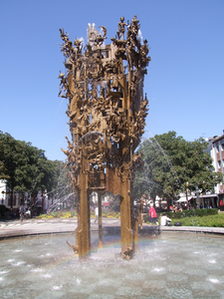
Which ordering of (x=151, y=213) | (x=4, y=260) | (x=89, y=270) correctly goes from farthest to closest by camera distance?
(x=151, y=213), (x=4, y=260), (x=89, y=270)

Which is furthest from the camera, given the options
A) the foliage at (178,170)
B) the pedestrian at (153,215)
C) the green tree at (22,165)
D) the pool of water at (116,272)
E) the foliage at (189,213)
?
the green tree at (22,165)

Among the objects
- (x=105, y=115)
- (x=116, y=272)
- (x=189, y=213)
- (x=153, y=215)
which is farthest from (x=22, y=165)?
(x=116, y=272)

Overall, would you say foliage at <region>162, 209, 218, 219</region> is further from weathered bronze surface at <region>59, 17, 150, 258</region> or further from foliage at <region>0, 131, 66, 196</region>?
foliage at <region>0, 131, 66, 196</region>

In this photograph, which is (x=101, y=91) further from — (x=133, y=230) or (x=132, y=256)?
(x=132, y=256)

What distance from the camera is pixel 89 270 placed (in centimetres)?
851

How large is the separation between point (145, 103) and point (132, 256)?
5.79 meters

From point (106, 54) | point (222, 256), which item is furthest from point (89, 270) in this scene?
point (106, 54)

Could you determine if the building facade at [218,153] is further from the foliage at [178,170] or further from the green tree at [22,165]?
the green tree at [22,165]

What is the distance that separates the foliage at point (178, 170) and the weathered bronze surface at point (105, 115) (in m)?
25.6

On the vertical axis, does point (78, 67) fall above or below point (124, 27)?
below

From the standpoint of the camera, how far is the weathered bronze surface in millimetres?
10125

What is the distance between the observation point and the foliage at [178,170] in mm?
37406

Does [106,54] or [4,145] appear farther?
[4,145]

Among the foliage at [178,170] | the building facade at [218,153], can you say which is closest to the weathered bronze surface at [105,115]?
the foliage at [178,170]
